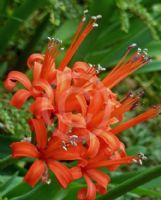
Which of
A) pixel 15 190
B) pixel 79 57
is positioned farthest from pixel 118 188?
pixel 79 57

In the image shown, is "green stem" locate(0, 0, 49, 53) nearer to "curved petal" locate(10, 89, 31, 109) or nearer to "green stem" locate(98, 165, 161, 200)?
"curved petal" locate(10, 89, 31, 109)

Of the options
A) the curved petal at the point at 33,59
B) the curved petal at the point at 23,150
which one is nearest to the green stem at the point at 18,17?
the curved petal at the point at 33,59

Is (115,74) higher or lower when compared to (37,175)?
higher

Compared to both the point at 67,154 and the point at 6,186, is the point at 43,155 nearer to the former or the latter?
the point at 67,154

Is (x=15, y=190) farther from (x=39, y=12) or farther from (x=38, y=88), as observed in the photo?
(x=39, y=12)

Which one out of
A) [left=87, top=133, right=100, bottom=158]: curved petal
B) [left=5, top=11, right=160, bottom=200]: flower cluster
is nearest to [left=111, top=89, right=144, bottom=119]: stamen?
[left=5, top=11, right=160, bottom=200]: flower cluster

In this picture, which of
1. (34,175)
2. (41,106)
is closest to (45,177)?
(34,175)
